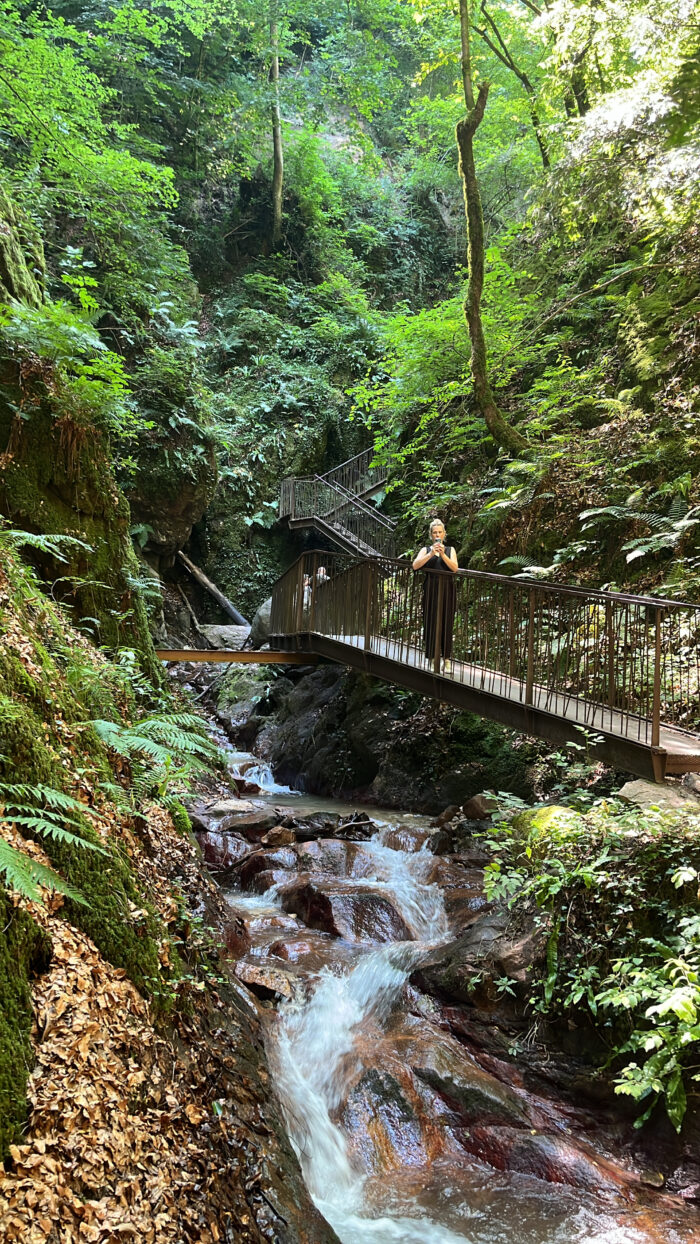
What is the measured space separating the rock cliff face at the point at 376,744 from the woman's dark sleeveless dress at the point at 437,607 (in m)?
2.39

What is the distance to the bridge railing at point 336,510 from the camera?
17.3 m

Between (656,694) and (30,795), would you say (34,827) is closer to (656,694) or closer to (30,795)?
(30,795)

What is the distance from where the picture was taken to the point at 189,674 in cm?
1806

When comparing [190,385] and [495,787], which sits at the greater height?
[190,385]

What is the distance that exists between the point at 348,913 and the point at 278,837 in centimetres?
181

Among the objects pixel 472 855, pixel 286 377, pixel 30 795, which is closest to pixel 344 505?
pixel 286 377

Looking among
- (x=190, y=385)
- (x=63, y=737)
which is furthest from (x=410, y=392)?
(x=63, y=737)

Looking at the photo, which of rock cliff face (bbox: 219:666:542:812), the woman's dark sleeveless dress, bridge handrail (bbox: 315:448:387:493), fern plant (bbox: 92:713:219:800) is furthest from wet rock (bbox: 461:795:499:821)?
bridge handrail (bbox: 315:448:387:493)

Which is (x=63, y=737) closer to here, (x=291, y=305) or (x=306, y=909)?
(x=306, y=909)

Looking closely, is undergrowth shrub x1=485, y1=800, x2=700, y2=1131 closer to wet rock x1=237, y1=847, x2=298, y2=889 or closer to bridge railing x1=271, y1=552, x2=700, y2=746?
bridge railing x1=271, y1=552, x2=700, y2=746

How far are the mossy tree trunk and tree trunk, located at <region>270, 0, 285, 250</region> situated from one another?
537 inches

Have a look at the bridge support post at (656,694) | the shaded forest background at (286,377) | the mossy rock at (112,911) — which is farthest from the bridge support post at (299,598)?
the mossy rock at (112,911)

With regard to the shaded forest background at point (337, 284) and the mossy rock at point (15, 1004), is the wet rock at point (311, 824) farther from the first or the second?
the mossy rock at point (15, 1004)

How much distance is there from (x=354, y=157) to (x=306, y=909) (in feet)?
96.6
